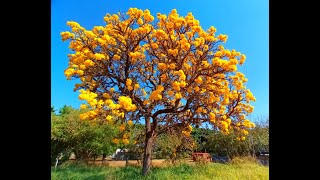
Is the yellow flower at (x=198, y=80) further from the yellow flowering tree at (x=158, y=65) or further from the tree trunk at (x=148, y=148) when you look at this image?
the tree trunk at (x=148, y=148)

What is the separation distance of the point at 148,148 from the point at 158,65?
1689mm

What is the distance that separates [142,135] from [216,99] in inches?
77.8

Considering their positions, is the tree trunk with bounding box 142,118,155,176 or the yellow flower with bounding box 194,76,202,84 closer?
the yellow flower with bounding box 194,76,202,84

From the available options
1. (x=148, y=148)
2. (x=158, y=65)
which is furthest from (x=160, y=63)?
(x=148, y=148)

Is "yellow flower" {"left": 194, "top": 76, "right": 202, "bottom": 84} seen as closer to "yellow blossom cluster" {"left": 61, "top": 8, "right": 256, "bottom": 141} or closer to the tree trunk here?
"yellow blossom cluster" {"left": 61, "top": 8, "right": 256, "bottom": 141}

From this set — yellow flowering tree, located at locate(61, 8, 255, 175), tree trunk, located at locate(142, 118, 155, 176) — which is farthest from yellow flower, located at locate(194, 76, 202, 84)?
tree trunk, located at locate(142, 118, 155, 176)

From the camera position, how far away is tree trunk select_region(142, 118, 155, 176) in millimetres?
5738

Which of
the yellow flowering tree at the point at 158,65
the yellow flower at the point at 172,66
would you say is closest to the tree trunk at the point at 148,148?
the yellow flowering tree at the point at 158,65

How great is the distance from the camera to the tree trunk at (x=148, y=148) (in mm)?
5738

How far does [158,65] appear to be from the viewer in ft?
17.9
